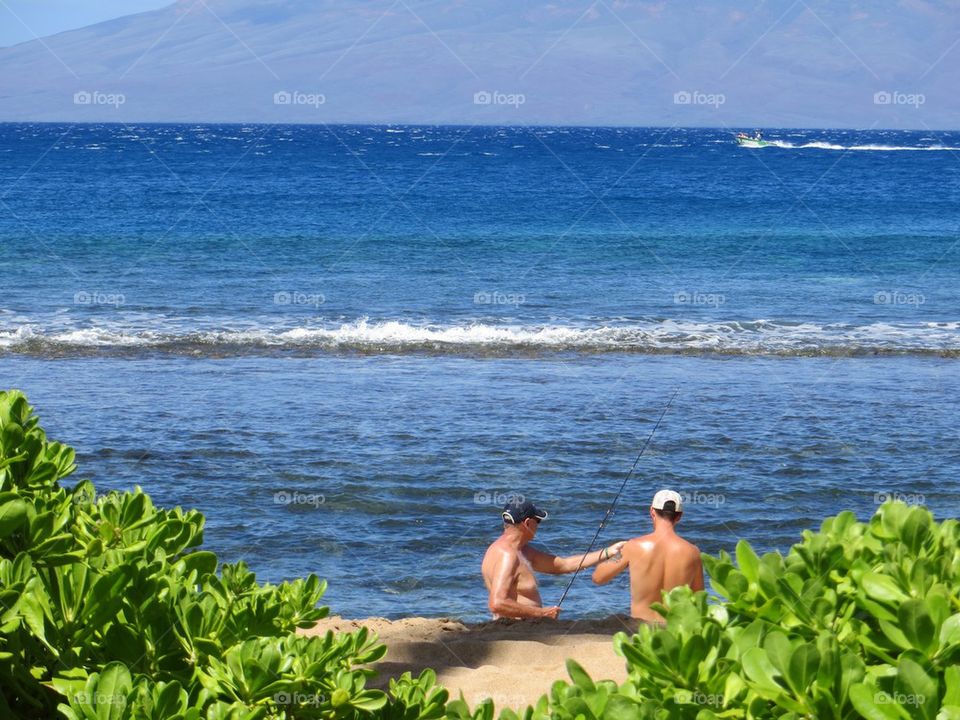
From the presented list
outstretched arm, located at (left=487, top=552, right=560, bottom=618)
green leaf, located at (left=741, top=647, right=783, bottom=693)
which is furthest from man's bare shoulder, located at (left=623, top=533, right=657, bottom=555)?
green leaf, located at (left=741, top=647, right=783, bottom=693)

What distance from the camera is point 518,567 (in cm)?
621

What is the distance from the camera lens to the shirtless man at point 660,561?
5801 mm

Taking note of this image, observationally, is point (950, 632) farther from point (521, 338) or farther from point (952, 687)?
point (521, 338)

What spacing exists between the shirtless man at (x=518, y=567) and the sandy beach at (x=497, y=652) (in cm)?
11

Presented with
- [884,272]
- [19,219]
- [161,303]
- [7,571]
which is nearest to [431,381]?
[161,303]

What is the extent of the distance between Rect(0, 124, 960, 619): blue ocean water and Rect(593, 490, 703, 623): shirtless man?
85 cm

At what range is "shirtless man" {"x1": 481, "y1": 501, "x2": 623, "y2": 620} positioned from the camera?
6.12m

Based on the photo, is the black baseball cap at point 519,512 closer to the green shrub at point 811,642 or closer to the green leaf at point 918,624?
the green shrub at point 811,642

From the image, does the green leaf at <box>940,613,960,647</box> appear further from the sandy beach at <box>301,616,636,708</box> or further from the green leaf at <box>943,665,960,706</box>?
the sandy beach at <box>301,616,636,708</box>

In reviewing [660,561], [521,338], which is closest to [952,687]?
[660,561]

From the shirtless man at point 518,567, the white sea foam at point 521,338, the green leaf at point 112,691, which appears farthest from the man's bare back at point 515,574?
the white sea foam at point 521,338

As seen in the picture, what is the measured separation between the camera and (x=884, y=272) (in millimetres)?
25422

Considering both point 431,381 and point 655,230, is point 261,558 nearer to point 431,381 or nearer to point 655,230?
point 431,381

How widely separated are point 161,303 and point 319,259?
23.3 feet
